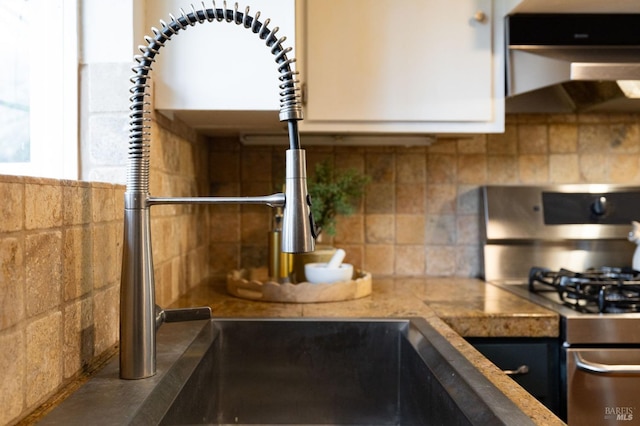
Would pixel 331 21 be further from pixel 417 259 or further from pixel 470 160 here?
pixel 417 259

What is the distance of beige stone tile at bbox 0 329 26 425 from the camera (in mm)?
594

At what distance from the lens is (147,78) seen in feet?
2.43

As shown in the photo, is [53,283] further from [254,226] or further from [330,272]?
[254,226]

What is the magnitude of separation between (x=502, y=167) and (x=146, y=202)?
1401 mm

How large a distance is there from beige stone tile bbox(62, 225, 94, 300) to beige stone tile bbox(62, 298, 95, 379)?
0.8 inches

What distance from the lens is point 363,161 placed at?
5.99 ft

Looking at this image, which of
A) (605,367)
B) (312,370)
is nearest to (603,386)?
(605,367)

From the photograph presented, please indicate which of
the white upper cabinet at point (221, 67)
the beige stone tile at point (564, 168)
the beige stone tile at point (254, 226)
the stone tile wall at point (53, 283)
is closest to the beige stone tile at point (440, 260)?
the beige stone tile at point (564, 168)

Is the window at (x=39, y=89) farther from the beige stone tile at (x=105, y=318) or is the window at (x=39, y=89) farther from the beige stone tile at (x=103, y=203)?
the beige stone tile at (x=105, y=318)

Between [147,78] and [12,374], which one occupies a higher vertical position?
[147,78]

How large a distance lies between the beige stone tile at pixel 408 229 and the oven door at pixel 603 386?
0.72 metres

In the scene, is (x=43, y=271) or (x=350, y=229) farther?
(x=350, y=229)

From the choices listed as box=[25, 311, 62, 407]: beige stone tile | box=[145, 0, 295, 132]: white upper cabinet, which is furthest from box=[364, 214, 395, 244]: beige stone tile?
box=[25, 311, 62, 407]: beige stone tile

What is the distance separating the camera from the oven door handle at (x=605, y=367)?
114 cm
